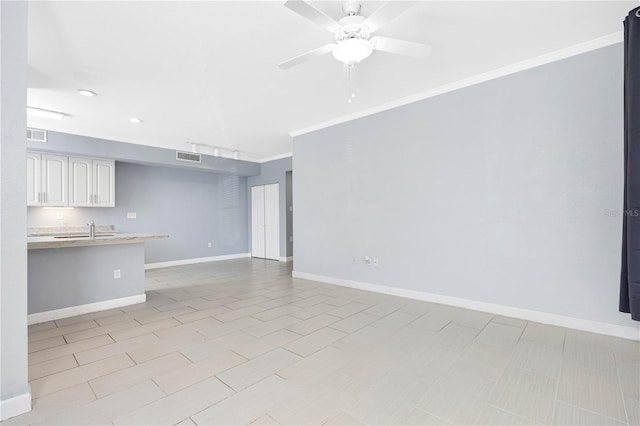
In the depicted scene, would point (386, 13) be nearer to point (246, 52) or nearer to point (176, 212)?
point (246, 52)

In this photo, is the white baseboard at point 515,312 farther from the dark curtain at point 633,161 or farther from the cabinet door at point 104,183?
the cabinet door at point 104,183

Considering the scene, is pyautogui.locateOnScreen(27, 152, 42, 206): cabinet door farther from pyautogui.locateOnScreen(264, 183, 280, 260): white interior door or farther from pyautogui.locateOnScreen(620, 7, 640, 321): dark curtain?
pyautogui.locateOnScreen(620, 7, 640, 321): dark curtain

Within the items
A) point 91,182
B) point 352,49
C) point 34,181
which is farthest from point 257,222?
point 352,49

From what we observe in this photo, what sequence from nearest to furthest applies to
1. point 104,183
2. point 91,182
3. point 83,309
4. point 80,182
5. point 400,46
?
point 400,46, point 83,309, point 80,182, point 91,182, point 104,183

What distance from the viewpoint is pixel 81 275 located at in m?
3.43

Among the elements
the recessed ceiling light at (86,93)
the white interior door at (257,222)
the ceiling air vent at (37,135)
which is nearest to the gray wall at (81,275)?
the recessed ceiling light at (86,93)

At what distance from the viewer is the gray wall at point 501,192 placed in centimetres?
266

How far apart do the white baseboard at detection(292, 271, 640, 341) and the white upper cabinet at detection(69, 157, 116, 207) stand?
16.6 ft

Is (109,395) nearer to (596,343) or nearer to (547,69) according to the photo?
(596,343)

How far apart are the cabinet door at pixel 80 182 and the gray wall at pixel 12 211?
461 centimetres

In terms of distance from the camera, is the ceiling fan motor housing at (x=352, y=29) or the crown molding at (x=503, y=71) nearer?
the ceiling fan motor housing at (x=352, y=29)

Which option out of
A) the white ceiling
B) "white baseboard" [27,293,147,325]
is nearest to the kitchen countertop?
"white baseboard" [27,293,147,325]

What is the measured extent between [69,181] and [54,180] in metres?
0.20

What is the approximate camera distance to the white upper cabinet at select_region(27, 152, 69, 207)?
16.1 feet
